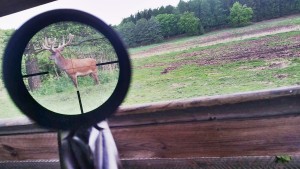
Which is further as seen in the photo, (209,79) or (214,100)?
(209,79)

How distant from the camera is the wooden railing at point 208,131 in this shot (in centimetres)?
113

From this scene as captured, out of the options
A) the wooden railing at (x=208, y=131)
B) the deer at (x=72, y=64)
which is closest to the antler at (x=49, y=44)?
the deer at (x=72, y=64)

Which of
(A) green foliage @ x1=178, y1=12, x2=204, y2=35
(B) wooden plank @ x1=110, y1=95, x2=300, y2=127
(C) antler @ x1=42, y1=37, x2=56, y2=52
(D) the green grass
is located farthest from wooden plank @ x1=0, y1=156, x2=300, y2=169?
(A) green foliage @ x1=178, y1=12, x2=204, y2=35

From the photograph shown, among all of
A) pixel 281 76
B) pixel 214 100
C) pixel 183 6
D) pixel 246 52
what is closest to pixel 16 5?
pixel 214 100

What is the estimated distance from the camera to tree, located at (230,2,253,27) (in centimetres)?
214

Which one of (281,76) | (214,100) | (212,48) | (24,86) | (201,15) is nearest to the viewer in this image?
(24,86)

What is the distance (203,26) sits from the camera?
7.31 feet

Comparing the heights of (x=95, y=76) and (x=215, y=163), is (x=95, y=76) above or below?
above

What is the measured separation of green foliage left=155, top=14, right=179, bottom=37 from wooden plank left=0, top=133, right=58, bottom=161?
3.24 feet

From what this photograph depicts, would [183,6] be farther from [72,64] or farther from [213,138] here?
[72,64]

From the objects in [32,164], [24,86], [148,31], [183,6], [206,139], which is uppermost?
[183,6]

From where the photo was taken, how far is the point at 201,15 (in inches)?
89.4

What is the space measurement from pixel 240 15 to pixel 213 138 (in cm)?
119

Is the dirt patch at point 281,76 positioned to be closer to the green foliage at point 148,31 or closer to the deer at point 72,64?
the green foliage at point 148,31
